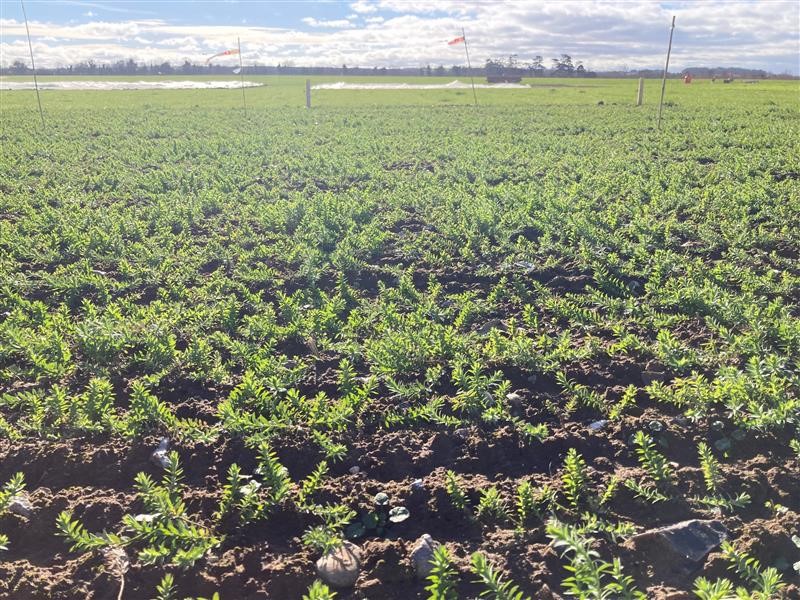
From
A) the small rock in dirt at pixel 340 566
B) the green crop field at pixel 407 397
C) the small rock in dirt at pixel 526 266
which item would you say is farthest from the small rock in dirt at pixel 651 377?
the small rock in dirt at pixel 340 566

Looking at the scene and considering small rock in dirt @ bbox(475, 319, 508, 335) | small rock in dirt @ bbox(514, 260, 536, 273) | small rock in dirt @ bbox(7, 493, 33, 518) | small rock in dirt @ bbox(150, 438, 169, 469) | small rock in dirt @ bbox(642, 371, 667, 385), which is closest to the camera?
small rock in dirt @ bbox(7, 493, 33, 518)

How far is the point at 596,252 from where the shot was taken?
7.34 meters

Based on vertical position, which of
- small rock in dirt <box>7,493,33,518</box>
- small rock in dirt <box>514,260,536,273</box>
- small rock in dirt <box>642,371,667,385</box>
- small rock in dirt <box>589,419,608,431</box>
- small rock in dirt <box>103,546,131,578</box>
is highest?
small rock in dirt <box>514,260,536,273</box>

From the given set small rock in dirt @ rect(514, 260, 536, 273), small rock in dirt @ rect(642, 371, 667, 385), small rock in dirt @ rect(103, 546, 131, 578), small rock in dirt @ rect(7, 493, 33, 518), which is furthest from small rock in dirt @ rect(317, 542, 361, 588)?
small rock in dirt @ rect(514, 260, 536, 273)

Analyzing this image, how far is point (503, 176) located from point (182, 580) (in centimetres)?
1006

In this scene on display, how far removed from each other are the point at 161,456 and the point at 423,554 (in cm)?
181

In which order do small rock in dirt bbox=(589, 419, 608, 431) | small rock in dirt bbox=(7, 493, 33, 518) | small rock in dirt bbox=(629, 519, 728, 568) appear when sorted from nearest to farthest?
small rock in dirt bbox=(629, 519, 728, 568) < small rock in dirt bbox=(7, 493, 33, 518) < small rock in dirt bbox=(589, 419, 608, 431)

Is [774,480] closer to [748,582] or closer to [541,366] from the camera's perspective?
[748,582]

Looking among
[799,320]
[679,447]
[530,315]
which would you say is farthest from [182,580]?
[799,320]

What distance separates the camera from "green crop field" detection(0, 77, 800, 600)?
3.20 m

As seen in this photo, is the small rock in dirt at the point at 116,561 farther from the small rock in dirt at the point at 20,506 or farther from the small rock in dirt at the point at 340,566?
Answer: the small rock in dirt at the point at 340,566

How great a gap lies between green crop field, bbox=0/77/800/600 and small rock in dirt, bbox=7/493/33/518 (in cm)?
2

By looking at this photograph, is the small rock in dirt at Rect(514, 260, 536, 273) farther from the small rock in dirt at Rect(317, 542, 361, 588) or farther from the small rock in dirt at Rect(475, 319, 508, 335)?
the small rock in dirt at Rect(317, 542, 361, 588)

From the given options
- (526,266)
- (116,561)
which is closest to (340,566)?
(116,561)
